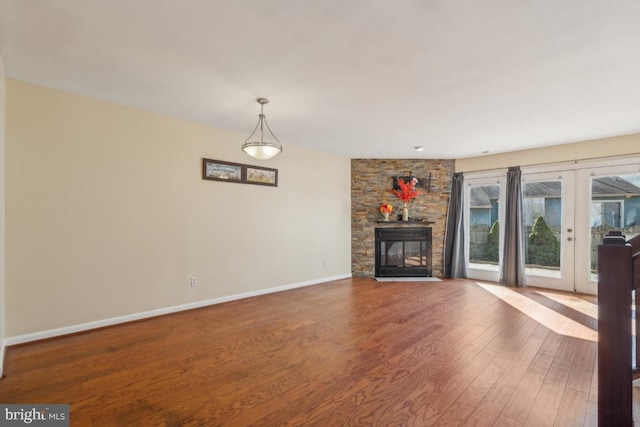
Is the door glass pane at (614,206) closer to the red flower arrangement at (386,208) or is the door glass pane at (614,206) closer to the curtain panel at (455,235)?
the curtain panel at (455,235)

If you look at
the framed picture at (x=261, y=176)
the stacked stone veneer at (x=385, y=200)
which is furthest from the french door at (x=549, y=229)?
the framed picture at (x=261, y=176)

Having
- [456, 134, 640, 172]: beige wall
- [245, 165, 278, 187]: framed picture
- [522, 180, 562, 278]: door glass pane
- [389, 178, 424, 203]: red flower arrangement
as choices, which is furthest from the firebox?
Result: [245, 165, 278, 187]: framed picture

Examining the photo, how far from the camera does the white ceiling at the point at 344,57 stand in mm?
1869

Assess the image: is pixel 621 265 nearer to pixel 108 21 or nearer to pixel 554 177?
pixel 108 21

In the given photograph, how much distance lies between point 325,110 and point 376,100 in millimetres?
638

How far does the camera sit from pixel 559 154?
16.5 ft

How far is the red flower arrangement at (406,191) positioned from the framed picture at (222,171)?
3312 mm

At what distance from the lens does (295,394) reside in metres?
2.04

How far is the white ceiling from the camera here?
1.87m

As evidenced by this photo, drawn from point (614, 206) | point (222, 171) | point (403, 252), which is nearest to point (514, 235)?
point (614, 206)

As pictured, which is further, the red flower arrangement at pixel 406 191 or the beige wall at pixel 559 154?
the red flower arrangement at pixel 406 191

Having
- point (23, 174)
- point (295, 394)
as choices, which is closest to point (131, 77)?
point (23, 174)

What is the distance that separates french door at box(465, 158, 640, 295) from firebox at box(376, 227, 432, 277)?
3.48 feet

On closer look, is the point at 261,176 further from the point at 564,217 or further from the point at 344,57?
the point at 564,217
